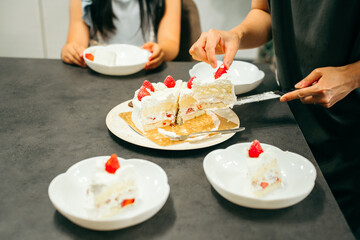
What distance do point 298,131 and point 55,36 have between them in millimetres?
3540

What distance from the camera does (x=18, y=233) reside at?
3.12 feet

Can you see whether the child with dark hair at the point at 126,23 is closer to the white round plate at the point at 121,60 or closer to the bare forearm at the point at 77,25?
the bare forearm at the point at 77,25

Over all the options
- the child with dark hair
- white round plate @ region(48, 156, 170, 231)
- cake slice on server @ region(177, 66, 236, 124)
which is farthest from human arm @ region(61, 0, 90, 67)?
white round plate @ region(48, 156, 170, 231)

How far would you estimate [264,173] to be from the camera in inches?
44.0

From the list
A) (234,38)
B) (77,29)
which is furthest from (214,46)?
(77,29)

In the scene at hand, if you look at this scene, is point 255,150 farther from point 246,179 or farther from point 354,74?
point 354,74

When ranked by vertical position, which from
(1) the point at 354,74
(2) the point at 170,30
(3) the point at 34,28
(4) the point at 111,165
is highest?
(1) the point at 354,74

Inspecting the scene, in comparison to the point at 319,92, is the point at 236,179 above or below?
below

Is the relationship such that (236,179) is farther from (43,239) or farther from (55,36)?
(55,36)

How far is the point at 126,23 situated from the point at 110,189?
7.76ft

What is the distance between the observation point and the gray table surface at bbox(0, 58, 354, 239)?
0.99 m

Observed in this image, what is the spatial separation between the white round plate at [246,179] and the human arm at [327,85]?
1.11ft

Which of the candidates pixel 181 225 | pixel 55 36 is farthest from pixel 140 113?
pixel 55 36

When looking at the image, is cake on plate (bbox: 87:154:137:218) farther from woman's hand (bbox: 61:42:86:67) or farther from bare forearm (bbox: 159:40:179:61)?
bare forearm (bbox: 159:40:179:61)
